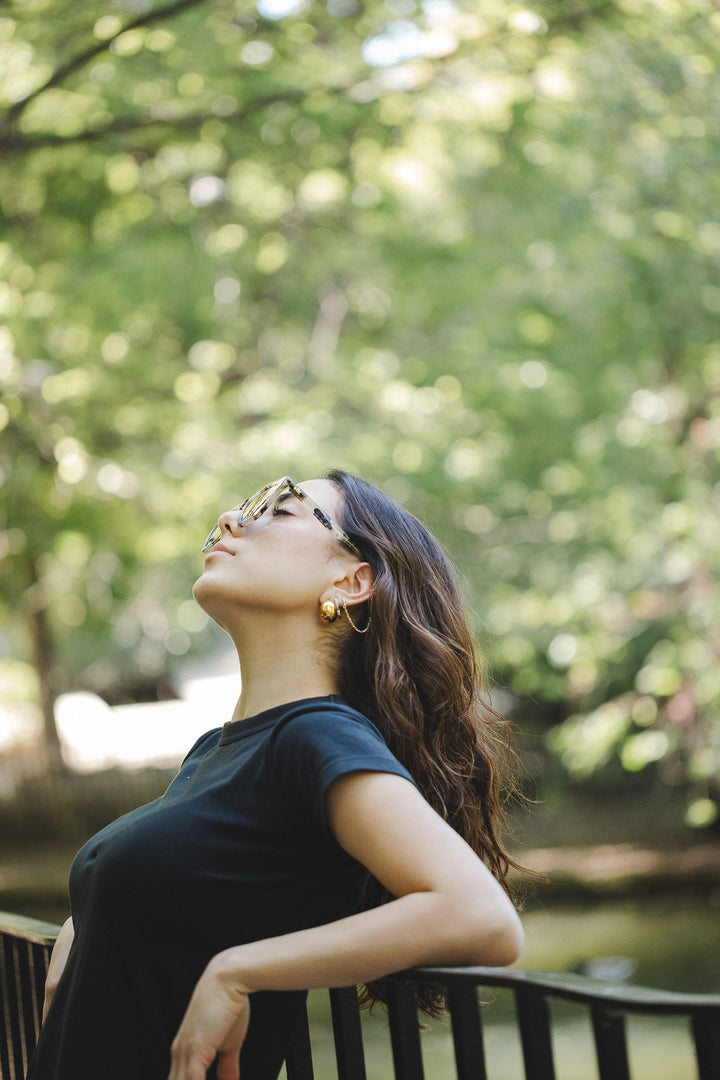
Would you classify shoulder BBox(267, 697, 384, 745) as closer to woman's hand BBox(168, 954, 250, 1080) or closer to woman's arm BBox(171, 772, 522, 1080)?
woman's arm BBox(171, 772, 522, 1080)

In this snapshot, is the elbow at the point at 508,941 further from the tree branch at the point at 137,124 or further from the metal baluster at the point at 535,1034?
the tree branch at the point at 137,124

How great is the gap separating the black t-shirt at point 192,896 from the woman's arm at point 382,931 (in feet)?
0.28

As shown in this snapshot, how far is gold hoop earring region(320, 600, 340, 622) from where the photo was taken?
6.28 ft

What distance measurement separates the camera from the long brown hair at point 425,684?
1871 millimetres

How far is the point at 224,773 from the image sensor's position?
5.63 ft

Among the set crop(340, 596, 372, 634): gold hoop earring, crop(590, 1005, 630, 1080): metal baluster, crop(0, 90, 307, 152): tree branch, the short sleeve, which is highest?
crop(0, 90, 307, 152): tree branch

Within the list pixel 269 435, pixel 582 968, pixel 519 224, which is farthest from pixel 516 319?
pixel 582 968

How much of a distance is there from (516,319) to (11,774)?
973 cm

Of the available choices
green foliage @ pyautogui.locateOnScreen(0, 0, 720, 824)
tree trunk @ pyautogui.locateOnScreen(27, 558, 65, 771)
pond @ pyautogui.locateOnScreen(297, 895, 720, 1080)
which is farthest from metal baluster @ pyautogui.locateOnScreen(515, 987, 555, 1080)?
tree trunk @ pyautogui.locateOnScreen(27, 558, 65, 771)

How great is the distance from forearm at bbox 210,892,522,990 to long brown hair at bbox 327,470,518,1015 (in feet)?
1.27

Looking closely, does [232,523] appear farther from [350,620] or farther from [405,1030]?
[405,1030]

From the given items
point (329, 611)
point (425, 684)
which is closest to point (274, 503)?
point (329, 611)

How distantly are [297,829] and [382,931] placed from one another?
240 mm

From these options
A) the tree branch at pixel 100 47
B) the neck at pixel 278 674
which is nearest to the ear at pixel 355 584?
the neck at pixel 278 674
